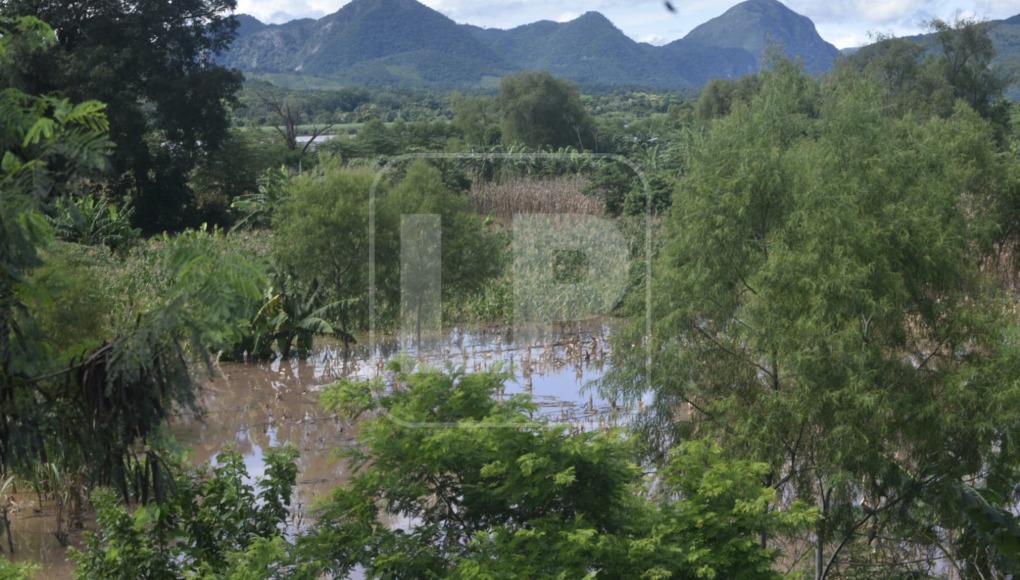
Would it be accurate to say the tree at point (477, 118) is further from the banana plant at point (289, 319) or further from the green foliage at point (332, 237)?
the green foliage at point (332, 237)

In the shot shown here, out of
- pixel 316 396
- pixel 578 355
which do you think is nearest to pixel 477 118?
pixel 578 355

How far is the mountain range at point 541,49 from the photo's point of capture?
52.5ft

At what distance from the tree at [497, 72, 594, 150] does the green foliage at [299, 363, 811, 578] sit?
60.2 feet

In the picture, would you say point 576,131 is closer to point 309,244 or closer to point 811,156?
point 309,244

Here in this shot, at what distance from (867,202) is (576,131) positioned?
1538 cm

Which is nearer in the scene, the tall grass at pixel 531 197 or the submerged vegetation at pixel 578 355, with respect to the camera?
the submerged vegetation at pixel 578 355

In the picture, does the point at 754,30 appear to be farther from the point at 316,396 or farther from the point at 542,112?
the point at 316,396

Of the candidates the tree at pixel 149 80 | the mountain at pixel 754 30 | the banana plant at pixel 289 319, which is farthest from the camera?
the tree at pixel 149 80

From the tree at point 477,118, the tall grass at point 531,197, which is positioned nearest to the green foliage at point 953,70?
the tree at point 477,118

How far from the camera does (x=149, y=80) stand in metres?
25.0

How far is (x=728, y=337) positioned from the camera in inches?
367

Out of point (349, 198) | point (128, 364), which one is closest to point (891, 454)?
point (128, 364)

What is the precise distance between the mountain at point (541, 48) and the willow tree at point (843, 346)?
17.8ft

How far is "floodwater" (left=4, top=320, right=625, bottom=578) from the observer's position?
10.6 metres
